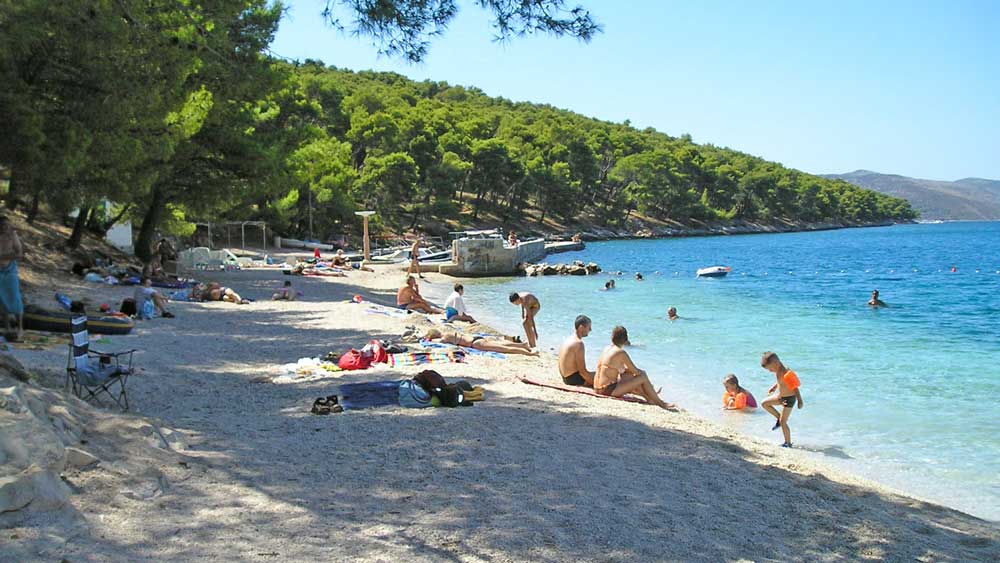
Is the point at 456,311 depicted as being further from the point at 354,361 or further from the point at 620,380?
the point at 620,380

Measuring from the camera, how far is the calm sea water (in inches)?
309

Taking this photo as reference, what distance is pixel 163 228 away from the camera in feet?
82.8

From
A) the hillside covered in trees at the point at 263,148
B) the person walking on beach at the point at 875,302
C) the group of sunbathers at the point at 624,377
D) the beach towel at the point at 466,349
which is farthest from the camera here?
the person walking on beach at the point at 875,302

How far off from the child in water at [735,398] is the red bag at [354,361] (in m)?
4.23

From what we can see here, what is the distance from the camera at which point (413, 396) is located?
275 inches

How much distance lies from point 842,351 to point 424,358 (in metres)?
8.77

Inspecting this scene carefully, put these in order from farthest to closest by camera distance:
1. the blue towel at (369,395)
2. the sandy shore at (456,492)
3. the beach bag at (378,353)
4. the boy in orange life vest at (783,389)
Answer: the beach bag at (378,353) → the boy in orange life vest at (783,389) → the blue towel at (369,395) → the sandy shore at (456,492)

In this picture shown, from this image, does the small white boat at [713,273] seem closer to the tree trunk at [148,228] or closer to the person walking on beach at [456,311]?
the tree trunk at [148,228]

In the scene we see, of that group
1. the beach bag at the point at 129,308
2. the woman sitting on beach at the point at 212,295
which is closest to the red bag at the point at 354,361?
the beach bag at the point at 129,308

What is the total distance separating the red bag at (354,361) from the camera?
28.7ft

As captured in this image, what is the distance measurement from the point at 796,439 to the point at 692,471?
324 centimetres

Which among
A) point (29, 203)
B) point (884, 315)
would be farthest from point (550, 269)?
point (29, 203)

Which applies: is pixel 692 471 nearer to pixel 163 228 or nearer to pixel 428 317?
pixel 428 317

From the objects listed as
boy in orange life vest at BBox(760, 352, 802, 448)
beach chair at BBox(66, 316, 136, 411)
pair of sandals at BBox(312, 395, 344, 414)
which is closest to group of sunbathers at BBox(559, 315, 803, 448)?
boy in orange life vest at BBox(760, 352, 802, 448)
